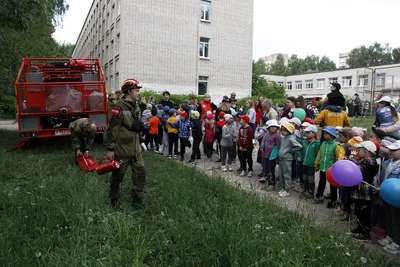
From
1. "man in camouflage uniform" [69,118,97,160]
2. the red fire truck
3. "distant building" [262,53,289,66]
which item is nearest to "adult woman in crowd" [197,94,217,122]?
the red fire truck

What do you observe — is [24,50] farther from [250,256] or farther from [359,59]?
[359,59]

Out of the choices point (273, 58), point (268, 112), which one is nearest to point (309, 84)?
point (268, 112)

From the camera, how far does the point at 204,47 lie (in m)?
26.0

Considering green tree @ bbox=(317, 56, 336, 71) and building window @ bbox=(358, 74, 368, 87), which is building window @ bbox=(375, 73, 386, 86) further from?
green tree @ bbox=(317, 56, 336, 71)

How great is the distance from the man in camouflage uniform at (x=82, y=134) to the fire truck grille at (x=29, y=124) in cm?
250

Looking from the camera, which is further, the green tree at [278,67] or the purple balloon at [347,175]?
the green tree at [278,67]

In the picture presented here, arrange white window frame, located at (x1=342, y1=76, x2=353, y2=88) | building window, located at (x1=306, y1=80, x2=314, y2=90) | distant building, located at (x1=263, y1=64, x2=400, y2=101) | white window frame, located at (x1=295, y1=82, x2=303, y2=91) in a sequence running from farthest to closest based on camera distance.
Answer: white window frame, located at (x1=295, y1=82, x2=303, y2=91) → building window, located at (x1=306, y1=80, x2=314, y2=90) → white window frame, located at (x1=342, y1=76, x2=353, y2=88) → distant building, located at (x1=263, y1=64, x2=400, y2=101)

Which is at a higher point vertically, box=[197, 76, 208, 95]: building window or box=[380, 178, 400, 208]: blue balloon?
box=[197, 76, 208, 95]: building window

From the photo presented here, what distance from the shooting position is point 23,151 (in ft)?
32.8

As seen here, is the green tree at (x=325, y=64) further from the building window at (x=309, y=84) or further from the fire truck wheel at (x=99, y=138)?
the fire truck wheel at (x=99, y=138)

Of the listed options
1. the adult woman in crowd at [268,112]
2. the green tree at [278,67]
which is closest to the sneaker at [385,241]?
the adult woman in crowd at [268,112]

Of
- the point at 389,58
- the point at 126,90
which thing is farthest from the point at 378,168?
the point at 389,58

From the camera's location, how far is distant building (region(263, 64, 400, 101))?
4268cm

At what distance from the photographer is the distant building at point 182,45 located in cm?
2322
